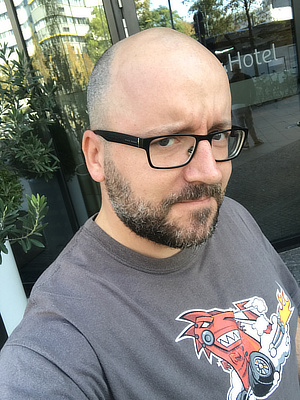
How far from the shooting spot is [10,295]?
2.46 meters

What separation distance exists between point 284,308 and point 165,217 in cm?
58

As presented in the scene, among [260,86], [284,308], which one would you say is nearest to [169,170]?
[284,308]

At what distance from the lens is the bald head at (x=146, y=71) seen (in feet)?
3.17

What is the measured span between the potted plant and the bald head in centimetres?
116

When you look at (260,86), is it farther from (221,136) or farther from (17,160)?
(221,136)

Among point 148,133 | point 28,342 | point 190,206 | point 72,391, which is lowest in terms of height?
point 72,391

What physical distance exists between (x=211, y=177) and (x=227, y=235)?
39 centimetres

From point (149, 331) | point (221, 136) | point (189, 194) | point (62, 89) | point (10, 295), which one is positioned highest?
point (62, 89)

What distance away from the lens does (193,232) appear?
3.23 ft

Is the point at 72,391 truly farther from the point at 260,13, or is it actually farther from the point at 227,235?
the point at 260,13

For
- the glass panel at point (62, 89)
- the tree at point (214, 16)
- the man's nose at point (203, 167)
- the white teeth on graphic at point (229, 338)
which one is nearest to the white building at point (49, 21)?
the glass panel at point (62, 89)

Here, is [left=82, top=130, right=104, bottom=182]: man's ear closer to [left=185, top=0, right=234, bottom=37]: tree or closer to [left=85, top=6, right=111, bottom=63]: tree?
[left=85, top=6, right=111, bottom=63]: tree

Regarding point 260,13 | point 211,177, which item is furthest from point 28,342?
point 260,13

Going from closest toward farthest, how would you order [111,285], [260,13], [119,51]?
[111,285] < [119,51] < [260,13]
